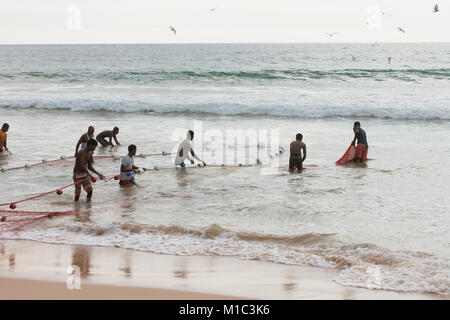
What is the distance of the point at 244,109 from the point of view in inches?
1056

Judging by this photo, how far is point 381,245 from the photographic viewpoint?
26.3 ft

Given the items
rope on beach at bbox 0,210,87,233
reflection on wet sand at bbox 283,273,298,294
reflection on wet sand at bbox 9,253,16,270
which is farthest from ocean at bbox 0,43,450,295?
reflection on wet sand at bbox 9,253,16,270

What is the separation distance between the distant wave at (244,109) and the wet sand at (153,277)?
18.5m

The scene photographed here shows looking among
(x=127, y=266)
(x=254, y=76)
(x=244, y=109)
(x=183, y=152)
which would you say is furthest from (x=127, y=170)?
(x=254, y=76)

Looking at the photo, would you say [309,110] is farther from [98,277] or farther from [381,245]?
[98,277]

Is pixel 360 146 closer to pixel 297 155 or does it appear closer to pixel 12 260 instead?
pixel 297 155

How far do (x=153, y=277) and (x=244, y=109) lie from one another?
816 inches

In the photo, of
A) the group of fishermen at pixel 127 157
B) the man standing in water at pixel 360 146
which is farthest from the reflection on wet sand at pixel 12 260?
the man standing in water at pixel 360 146

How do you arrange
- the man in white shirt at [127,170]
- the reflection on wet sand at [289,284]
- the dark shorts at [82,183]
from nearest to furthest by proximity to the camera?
the reflection on wet sand at [289,284] → the dark shorts at [82,183] → the man in white shirt at [127,170]

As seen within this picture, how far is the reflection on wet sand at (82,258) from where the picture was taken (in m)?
6.79

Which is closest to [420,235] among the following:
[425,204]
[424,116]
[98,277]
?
[425,204]

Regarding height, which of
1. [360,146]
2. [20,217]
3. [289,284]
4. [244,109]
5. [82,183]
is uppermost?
[244,109]

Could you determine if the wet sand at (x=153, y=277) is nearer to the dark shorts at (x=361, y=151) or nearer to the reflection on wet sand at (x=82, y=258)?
the reflection on wet sand at (x=82, y=258)
